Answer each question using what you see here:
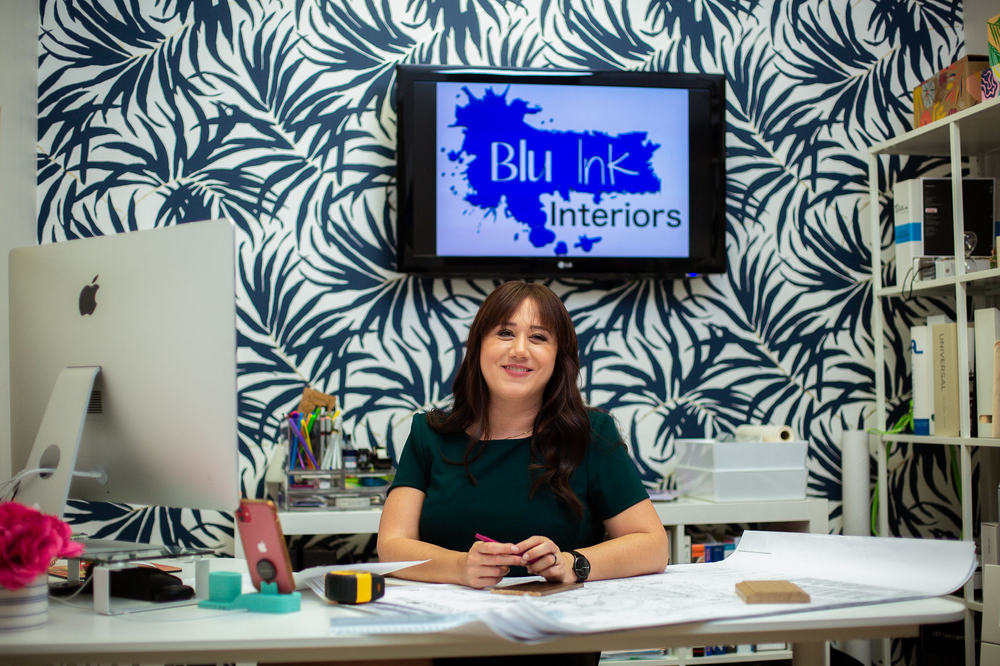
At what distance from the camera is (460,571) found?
1212 millimetres

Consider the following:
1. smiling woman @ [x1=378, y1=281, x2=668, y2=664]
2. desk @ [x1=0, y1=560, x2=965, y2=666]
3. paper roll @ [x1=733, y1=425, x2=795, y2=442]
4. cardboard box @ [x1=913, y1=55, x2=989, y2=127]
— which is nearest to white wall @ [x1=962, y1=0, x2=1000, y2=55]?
cardboard box @ [x1=913, y1=55, x2=989, y2=127]

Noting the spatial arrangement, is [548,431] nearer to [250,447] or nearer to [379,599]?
[379,599]

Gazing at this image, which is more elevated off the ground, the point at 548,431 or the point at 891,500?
the point at 548,431

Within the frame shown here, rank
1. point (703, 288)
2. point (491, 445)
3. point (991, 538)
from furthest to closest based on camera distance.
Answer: point (703, 288) < point (991, 538) < point (491, 445)

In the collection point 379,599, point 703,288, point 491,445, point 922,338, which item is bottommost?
point 379,599

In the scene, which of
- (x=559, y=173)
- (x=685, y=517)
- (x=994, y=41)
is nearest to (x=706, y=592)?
(x=685, y=517)

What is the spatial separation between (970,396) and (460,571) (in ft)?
6.29

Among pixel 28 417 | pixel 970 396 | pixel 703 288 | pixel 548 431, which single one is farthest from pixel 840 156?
pixel 28 417

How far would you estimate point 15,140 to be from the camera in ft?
7.68

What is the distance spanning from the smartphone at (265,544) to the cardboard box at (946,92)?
2.48 meters

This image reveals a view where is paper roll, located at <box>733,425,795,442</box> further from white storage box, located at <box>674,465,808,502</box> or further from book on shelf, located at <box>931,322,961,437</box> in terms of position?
book on shelf, located at <box>931,322,961,437</box>

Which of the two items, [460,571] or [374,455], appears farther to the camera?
[374,455]

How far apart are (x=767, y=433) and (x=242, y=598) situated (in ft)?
6.09

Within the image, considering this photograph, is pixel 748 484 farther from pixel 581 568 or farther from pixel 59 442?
pixel 59 442
